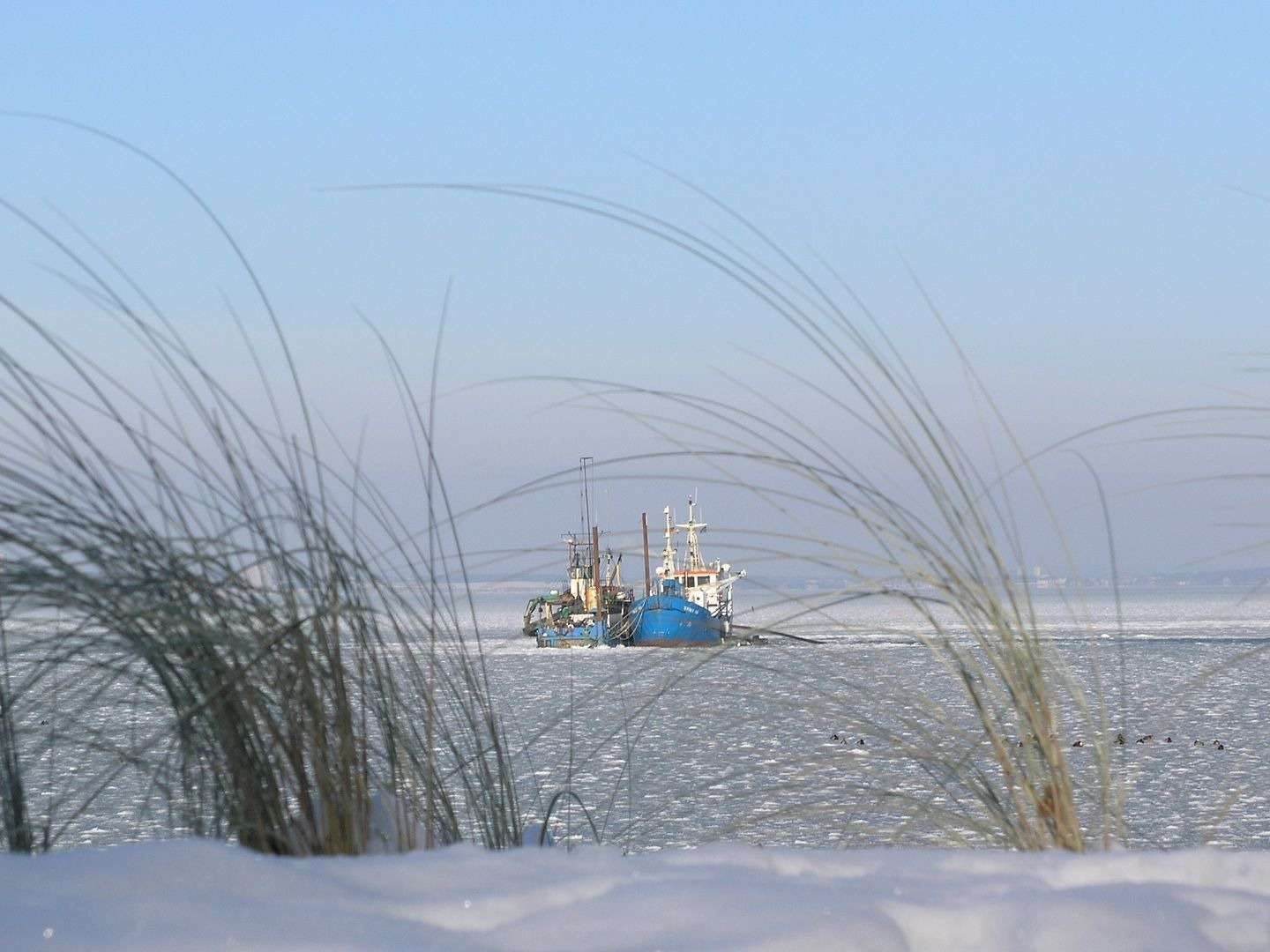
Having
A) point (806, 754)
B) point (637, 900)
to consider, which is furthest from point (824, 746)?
point (637, 900)

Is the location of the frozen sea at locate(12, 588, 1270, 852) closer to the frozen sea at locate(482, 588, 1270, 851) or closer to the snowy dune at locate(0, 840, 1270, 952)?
the frozen sea at locate(482, 588, 1270, 851)

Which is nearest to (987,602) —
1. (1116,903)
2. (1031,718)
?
(1031,718)

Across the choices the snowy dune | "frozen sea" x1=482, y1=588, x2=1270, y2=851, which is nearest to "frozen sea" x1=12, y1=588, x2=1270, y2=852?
"frozen sea" x1=482, y1=588, x2=1270, y2=851

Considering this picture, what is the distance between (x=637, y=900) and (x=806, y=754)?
6.96 metres

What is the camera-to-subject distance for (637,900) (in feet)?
3.28

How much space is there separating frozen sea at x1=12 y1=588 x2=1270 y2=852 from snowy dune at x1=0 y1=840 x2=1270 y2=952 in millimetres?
339

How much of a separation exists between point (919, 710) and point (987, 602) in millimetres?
359

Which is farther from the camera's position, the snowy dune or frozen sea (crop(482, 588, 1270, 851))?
frozen sea (crop(482, 588, 1270, 851))

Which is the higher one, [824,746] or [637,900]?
[637,900]

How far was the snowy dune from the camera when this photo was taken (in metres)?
0.94

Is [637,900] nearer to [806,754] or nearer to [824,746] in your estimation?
[806,754]

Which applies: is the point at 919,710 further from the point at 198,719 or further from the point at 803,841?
the point at 803,841

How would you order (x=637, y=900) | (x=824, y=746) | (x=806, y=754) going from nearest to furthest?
(x=637, y=900), (x=806, y=754), (x=824, y=746)

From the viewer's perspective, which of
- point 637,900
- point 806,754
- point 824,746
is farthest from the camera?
point 824,746
